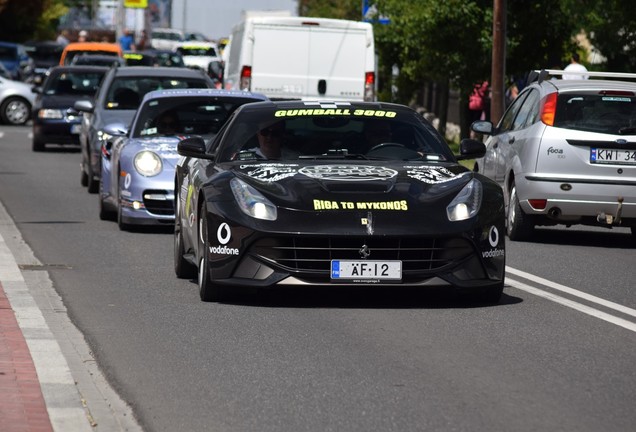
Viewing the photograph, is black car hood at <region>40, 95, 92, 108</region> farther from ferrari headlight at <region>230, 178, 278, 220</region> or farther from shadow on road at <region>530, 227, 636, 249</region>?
ferrari headlight at <region>230, 178, 278, 220</region>

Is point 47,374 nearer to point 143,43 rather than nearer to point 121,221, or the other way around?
point 121,221

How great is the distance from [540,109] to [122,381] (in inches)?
339

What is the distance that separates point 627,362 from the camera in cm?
847

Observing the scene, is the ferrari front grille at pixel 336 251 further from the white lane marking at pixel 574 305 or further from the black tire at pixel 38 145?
the black tire at pixel 38 145

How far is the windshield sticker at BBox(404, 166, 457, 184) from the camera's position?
1061cm

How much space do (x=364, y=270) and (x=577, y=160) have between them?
567cm

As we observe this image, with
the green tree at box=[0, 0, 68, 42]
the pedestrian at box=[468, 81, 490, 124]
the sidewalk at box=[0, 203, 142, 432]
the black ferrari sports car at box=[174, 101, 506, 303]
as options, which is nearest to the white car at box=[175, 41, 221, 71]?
the green tree at box=[0, 0, 68, 42]

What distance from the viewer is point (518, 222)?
15.8 m

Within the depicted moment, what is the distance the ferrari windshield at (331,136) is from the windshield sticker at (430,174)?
38 cm

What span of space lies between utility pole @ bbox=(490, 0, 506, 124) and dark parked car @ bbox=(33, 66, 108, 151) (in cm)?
768

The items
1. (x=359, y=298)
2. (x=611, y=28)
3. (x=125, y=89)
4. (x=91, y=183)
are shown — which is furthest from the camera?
(x=611, y=28)

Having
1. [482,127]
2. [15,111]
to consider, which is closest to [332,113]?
[482,127]

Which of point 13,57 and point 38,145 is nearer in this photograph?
point 38,145

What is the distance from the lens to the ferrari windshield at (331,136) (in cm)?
1130
